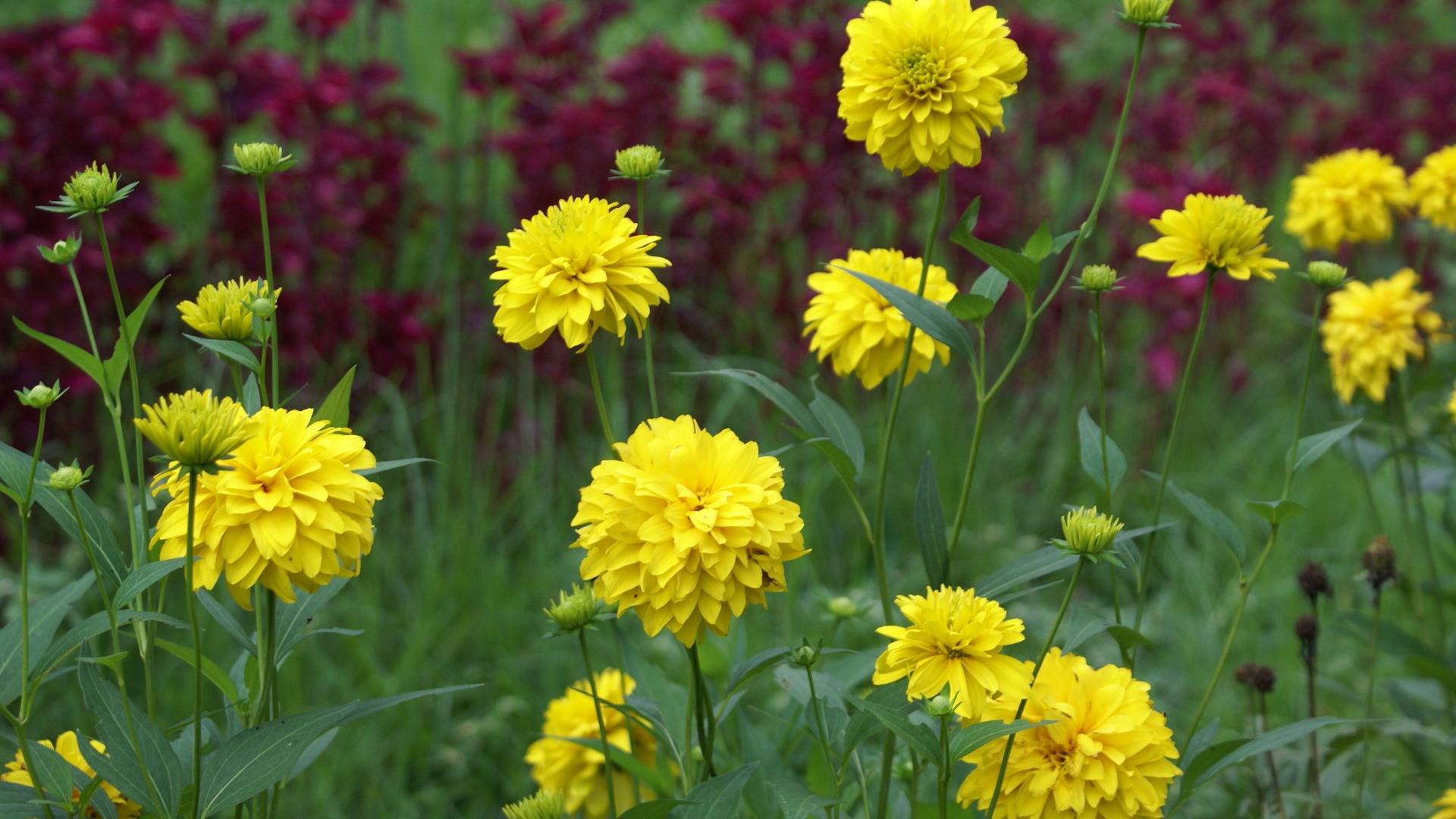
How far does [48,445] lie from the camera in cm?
251

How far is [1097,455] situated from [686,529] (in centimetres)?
46

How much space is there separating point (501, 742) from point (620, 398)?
0.91 meters

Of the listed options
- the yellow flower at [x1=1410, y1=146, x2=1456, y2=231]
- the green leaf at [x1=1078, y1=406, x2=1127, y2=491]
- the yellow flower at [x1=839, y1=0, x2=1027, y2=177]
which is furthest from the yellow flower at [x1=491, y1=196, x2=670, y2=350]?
the yellow flower at [x1=1410, y1=146, x2=1456, y2=231]

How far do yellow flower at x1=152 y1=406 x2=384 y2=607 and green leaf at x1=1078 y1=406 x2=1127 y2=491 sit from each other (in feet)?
2.14

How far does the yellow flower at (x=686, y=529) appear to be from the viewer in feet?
2.84

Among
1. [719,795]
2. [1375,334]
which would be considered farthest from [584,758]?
[1375,334]

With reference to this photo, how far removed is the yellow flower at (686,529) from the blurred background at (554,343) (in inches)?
42.4

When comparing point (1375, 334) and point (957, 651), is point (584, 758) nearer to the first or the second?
point (957, 651)

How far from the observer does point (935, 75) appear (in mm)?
1000

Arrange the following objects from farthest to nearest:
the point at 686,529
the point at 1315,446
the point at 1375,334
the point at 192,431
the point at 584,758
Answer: the point at 1375,334, the point at 584,758, the point at 1315,446, the point at 686,529, the point at 192,431

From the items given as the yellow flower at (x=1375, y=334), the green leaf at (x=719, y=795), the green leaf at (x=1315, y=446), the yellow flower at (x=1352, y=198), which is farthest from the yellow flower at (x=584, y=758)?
the yellow flower at (x=1352, y=198)

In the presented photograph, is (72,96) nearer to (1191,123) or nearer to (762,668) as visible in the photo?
(762,668)

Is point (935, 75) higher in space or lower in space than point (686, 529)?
higher

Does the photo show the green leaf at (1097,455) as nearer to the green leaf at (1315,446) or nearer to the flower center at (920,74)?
the green leaf at (1315,446)
